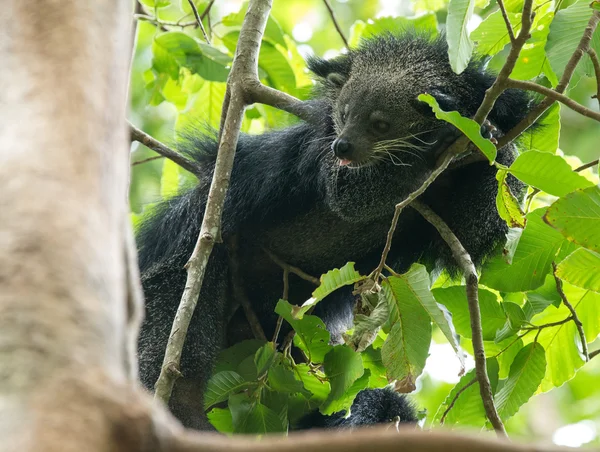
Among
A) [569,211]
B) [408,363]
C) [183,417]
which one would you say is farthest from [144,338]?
[569,211]

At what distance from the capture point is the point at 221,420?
374cm

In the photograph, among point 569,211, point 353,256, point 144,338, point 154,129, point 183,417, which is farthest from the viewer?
point 154,129

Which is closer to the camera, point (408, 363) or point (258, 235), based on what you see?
point (408, 363)

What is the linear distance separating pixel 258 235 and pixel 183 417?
1.26m

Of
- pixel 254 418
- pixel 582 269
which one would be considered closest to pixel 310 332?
pixel 254 418

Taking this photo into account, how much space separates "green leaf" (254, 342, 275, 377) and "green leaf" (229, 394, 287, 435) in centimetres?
16

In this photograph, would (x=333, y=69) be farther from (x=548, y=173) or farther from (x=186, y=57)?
(x=548, y=173)

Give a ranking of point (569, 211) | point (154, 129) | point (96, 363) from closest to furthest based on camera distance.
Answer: point (96, 363) < point (569, 211) < point (154, 129)

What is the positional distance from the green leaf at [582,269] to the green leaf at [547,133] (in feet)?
3.13

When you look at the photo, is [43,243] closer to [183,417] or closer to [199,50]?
[183,417]

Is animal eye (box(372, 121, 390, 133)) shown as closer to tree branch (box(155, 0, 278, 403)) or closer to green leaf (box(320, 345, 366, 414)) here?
tree branch (box(155, 0, 278, 403))

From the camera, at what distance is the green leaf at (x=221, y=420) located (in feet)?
12.3

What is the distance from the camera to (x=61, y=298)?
4.14ft

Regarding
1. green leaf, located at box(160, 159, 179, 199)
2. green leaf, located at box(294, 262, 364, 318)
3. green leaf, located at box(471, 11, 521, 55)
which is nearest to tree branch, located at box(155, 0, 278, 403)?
green leaf, located at box(294, 262, 364, 318)
